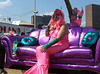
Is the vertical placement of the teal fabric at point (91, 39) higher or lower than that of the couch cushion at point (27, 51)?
higher

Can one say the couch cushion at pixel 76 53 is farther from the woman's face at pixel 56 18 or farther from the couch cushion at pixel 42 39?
the couch cushion at pixel 42 39

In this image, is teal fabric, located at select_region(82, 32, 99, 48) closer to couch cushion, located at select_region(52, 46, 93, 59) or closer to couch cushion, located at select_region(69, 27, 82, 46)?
couch cushion, located at select_region(52, 46, 93, 59)

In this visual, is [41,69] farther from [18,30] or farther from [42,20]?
[42,20]

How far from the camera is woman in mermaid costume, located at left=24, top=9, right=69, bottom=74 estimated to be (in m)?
1.69

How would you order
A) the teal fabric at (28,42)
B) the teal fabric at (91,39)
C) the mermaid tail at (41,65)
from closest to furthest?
the mermaid tail at (41,65)
the teal fabric at (91,39)
the teal fabric at (28,42)

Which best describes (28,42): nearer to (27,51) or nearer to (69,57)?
(27,51)

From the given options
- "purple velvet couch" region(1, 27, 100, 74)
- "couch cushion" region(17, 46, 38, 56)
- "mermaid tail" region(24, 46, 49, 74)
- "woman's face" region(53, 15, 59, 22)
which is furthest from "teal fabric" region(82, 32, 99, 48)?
"couch cushion" region(17, 46, 38, 56)

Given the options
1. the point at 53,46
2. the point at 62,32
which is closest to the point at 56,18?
the point at 62,32

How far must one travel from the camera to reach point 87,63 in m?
1.77

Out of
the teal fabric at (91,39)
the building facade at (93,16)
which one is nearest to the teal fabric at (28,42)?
the teal fabric at (91,39)

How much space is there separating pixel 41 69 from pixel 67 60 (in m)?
0.45

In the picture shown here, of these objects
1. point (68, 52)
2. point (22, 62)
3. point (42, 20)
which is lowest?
point (22, 62)

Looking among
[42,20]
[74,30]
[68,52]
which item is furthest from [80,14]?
[42,20]

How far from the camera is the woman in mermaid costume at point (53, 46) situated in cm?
169
